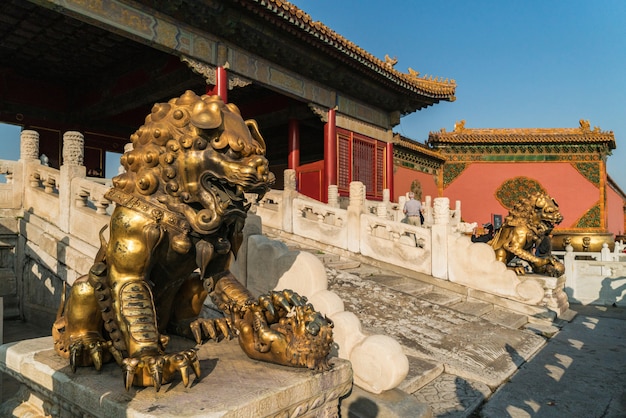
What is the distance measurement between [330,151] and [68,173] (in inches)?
334

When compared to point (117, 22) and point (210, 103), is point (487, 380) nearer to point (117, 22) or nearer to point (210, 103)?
point (210, 103)

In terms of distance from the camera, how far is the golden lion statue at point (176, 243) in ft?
5.62

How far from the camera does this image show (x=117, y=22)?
755 centimetres

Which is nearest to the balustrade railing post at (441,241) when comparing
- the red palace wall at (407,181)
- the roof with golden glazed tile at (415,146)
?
the red palace wall at (407,181)

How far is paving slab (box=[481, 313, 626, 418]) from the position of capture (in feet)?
9.50

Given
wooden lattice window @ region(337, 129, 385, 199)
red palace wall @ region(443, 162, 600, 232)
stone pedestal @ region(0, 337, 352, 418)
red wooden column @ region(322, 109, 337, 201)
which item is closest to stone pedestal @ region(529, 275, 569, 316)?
stone pedestal @ region(0, 337, 352, 418)

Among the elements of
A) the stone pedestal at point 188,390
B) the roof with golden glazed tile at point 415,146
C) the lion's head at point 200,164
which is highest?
the roof with golden glazed tile at point 415,146

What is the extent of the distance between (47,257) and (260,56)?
7.15 meters

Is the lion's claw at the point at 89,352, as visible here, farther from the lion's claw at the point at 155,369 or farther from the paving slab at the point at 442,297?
the paving slab at the point at 442,297

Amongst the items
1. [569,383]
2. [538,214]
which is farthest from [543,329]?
[538,214]

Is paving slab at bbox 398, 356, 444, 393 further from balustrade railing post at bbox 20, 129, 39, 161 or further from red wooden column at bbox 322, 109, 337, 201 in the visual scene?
red wooden column at bbox 322, 109, 337, 201

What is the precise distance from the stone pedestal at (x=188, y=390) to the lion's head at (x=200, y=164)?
64 centimetres

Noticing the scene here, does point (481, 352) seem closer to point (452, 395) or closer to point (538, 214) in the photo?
point (452, 395)

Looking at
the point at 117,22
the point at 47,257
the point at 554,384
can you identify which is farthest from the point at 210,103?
the point at 117,22
